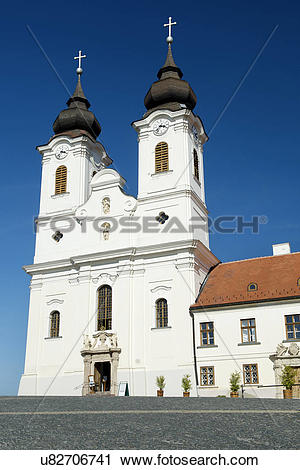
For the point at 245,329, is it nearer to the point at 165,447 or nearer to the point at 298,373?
the point at 298,373

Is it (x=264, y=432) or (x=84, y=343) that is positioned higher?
(x=84, y=343)

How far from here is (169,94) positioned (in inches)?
1298

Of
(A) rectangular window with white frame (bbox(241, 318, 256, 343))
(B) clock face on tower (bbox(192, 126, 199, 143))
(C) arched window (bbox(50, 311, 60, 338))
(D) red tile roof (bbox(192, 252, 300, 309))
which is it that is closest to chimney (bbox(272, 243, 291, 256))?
(D) red tile roof (bbox(192, 252, 300, 309))

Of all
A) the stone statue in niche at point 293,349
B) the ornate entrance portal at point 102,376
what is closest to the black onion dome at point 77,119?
the ornate entrance portal at point 102,376

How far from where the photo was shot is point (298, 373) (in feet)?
75.9

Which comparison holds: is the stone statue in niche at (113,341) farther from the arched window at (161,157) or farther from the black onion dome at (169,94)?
the black onion dome at (169,94)

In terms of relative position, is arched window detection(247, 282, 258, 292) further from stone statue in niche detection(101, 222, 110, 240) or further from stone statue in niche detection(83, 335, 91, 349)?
stone statue in niche detection(83, 335, 91, 349)

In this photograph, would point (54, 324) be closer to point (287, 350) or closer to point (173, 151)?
point (173, 151)

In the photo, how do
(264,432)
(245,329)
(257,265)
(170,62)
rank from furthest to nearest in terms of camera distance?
(170,62) → (257,265) → (245,329) → (264,432)

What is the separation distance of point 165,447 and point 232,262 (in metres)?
23.7

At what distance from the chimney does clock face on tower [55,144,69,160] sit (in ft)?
49.6

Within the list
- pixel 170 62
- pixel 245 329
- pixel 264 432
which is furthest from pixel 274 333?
pixel 170 62

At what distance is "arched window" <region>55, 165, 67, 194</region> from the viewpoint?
3409cm

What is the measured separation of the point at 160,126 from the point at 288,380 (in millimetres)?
17728
